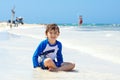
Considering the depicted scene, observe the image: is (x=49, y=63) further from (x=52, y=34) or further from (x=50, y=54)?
(x=52, y=34)

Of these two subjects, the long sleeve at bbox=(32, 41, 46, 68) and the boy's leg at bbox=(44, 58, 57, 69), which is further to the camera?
the long sleeve at bbox=(32, 41, 46, 68)

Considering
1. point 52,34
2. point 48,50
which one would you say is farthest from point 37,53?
point 52,34

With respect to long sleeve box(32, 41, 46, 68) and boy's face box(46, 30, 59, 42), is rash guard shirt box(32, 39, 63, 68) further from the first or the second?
boy's face box(46, 30, 59, 42)

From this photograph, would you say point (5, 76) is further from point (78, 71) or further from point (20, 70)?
point (78, 71)

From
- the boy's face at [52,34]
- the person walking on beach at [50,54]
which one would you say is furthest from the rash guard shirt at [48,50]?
the boy's face at [52,34]

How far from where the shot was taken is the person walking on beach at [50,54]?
561 centimetres

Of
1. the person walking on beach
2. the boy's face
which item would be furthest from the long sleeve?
the boy's face

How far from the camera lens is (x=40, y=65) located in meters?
5.73

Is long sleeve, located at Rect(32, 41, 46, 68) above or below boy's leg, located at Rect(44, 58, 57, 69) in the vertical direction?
above

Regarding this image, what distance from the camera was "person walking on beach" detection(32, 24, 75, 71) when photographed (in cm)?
561

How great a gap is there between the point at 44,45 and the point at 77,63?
1088 millimetres

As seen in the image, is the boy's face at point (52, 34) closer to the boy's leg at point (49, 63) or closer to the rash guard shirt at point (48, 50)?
the rash guard shirt at point (48, 50)

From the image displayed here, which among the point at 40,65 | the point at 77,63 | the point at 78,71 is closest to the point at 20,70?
the point at 40,65

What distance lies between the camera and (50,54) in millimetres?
5770
